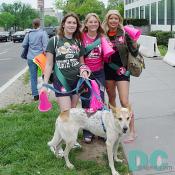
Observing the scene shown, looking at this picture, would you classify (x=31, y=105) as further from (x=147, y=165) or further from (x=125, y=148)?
(x=147, y=165)

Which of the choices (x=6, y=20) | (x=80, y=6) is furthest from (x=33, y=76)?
(x=6, y=20)

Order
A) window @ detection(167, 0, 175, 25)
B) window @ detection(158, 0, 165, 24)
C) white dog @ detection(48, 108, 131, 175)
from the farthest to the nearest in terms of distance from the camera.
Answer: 1. window @ detection(158, 0, 165, 24)
2. window @ detection(167, 0, 175, 25)
3. white dog @ detection(48, 108, 131, 175)

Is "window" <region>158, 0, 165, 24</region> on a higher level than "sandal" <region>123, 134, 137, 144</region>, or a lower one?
higher

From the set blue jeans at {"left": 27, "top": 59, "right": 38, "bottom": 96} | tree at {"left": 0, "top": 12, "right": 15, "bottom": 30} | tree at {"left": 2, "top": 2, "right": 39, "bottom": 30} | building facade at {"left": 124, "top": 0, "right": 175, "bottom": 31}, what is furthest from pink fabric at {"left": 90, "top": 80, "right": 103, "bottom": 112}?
tree at {"left": 2, "top": 2, "right": 39, "bottom": 30}

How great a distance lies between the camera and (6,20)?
104312 millimetres

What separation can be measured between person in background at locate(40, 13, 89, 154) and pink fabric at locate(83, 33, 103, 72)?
13 centimetres

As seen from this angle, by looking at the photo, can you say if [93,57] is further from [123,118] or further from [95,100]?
[123,118]

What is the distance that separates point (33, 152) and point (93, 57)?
4.95ft

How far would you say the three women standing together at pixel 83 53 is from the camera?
5531mm

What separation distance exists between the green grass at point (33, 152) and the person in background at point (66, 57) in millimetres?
283

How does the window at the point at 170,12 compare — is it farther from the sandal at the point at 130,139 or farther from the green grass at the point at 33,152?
the sandal at the point at 130,139

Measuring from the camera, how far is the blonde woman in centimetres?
588

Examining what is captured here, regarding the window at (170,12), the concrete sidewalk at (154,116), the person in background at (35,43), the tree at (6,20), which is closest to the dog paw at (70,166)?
the concrete sidewalk at (154,116)

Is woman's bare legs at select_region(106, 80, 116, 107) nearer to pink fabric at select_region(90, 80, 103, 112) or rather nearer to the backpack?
the backpack
